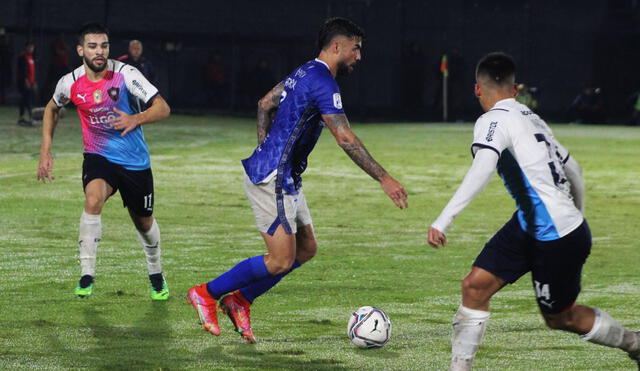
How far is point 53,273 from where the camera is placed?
11523 mm

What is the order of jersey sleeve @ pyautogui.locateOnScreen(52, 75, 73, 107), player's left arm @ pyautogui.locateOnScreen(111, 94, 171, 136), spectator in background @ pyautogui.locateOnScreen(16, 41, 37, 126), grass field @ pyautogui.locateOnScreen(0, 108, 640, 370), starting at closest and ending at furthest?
grass field @ pyautogui.locateOnScreen(0, 108, 640, 370), player's left arm @ pyautogui.locateOnScreen(111, 94, 171, 136), jersey sleeve @ pyautogui.locateOnScreen(52, 75, 73, 107), spectator in background @ pyautogui.locateOnScreen(16, 41, 37, 126)

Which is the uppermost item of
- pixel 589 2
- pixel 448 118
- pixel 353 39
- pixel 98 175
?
pixel 353 39

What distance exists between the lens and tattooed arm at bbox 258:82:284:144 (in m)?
8.36

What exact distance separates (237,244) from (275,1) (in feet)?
96.2

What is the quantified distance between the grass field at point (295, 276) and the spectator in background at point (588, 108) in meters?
19.1

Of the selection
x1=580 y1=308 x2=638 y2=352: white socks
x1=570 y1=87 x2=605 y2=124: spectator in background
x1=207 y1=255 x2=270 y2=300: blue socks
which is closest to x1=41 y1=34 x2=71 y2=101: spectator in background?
x1=570 y1=87 x2=605 y2=124: spectator in background

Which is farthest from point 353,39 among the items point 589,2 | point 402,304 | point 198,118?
point 589,2

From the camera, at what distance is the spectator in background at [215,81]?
4141 cm

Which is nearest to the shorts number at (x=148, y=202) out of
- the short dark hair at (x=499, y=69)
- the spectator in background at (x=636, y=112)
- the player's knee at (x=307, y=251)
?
the player's knee at (x=307, y=251)

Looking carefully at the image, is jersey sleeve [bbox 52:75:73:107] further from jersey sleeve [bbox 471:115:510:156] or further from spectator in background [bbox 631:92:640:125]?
spectator in background [bbox 631:92:640:125]

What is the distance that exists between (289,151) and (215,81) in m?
33.9

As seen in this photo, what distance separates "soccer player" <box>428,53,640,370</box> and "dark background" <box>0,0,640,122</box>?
110 ft

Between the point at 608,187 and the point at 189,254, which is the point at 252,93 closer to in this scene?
the point at 608,187

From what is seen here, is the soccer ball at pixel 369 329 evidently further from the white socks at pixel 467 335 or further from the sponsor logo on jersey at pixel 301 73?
the sponsor logo on jersey at pixel 301 73
